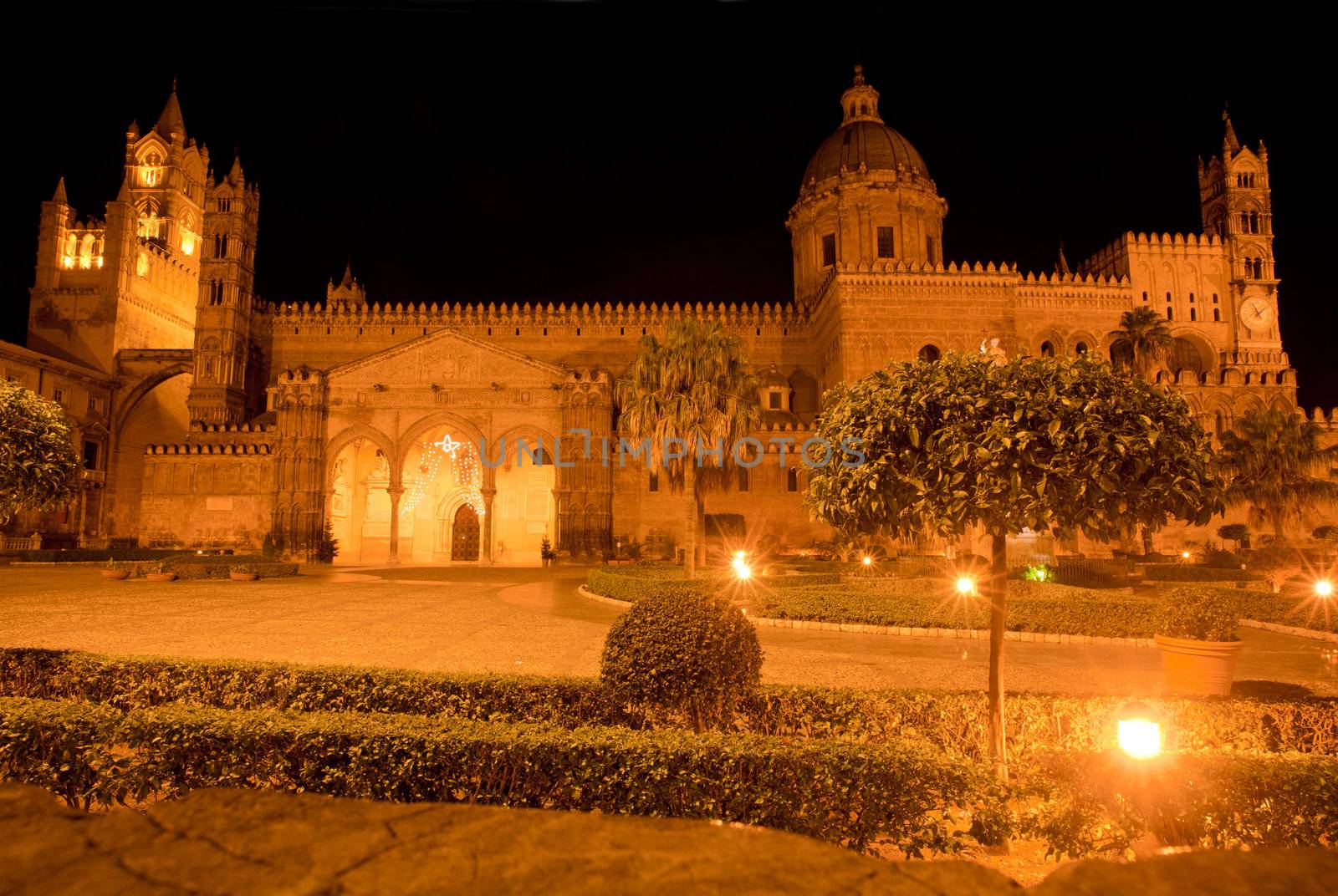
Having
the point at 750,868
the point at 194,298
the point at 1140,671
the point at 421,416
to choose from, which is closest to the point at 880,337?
the point at 421,416

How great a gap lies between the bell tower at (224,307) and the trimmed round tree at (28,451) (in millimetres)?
33655

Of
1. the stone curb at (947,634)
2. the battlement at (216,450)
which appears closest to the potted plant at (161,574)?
the battlement at (216,450)

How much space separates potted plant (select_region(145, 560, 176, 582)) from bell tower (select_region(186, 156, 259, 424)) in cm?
2594

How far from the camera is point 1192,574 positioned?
2602 centimetres

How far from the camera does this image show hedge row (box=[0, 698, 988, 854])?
5.34 m

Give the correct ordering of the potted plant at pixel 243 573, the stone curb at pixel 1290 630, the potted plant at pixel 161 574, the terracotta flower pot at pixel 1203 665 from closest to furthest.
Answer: the terracotta flower pot at pixel 1203 665 < the stone curb at pixel 1290 630 < the potted plant at pixel 161 574 < the potted plant at pixel 243 573

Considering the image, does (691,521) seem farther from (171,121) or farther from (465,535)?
(171,121)

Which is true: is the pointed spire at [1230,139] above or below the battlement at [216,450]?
above

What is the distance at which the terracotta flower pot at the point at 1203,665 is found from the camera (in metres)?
9.53

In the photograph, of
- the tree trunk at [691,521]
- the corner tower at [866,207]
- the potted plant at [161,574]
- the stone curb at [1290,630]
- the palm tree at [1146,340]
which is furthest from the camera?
the corner tower at [866,207]

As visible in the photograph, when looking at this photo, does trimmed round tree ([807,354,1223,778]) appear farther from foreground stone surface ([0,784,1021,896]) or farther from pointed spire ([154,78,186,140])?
pointed spire ([154,78,186,140])

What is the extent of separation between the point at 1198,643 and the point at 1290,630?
1004 centimetres

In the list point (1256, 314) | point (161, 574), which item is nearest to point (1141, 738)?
point (161, 574)

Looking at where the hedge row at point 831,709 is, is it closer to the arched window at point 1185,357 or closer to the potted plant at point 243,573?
the potted plant at point 243,573
